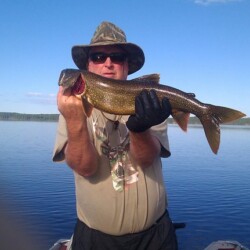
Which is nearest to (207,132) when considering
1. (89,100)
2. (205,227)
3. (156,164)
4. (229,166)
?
(156,164)

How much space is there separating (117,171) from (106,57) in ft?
4.84

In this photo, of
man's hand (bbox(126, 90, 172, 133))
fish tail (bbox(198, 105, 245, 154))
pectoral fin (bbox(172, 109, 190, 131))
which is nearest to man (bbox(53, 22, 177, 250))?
man's hand (bbox(126, 90, 172, 133))

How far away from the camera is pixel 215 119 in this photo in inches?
165

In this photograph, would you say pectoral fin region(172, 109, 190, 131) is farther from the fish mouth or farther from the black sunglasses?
the fish mouth

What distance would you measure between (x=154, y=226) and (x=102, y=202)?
29.0 inches

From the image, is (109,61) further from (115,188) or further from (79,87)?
(115,188)

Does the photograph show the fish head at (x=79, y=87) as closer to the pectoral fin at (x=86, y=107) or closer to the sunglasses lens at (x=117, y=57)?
the pectoral fin at (x=86, y=107)

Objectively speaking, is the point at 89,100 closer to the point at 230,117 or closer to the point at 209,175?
the point at 230,117

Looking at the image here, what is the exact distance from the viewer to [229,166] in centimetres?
2734

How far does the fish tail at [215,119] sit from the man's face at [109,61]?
4.00 ft

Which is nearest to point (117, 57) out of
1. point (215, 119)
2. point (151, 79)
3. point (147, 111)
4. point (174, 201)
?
point (151, 79)

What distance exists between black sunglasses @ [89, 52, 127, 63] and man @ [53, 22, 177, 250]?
4 cm

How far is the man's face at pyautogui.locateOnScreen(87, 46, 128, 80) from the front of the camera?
4.36 metres

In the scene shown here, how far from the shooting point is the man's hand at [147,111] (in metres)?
3.69
